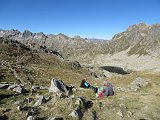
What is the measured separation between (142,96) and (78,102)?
11.2 m

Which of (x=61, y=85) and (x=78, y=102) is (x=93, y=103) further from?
(x=61, y=85)

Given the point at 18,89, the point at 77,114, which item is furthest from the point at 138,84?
the point at 77,114

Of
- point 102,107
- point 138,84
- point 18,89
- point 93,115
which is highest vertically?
point 18,89

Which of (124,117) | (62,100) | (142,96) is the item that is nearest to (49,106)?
(62,100)

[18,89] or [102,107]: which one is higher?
[18,89]

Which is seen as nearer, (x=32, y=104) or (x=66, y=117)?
(x=66, y=117)

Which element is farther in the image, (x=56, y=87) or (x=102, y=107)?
(x=56, y=87)

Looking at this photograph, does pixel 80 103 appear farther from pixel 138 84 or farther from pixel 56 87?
pixel 138 84

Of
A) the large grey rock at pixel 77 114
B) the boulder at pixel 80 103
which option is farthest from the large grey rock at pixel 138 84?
the large grey rock at pixel 77 114

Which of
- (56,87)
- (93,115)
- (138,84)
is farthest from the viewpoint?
(138,84)

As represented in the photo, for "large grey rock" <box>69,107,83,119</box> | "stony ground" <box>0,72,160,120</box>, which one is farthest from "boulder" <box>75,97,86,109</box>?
"large grey rock" <box>69,107,83,119</box>

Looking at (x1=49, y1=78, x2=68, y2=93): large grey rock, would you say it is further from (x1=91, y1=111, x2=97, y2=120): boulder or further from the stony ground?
(x1=91, y1=111, x2=97, y2=120): boulder

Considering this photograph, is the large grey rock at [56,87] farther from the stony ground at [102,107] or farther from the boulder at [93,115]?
the boulder at [93,115]

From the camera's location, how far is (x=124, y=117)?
73.4 feet
